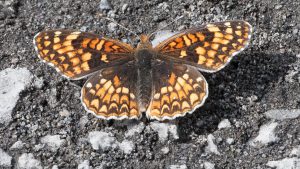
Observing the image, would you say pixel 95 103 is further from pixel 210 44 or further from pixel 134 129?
pixel 210 44

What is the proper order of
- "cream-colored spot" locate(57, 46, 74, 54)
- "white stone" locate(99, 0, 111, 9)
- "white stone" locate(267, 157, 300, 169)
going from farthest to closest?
1. "white stone" locate(99, 0, 111, 9)
2. "cream-colored spot" locate(57, 46, 74, 54)
3. "white stone" locate(267, 157, 300, 169)

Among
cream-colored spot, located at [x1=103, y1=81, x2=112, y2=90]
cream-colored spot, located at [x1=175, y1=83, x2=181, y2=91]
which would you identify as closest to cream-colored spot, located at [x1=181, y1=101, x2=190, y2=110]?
cream-colored spot, located at [x1=175, y1=83, x2=181, y2=91]

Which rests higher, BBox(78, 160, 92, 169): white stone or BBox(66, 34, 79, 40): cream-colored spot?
BBox(66, 34, 79, 40): cream-colored spot

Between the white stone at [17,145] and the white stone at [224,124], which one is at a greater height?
the white stone at [224,124]

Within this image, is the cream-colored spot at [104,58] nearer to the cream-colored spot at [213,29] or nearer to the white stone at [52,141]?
the white stone at [52,141]

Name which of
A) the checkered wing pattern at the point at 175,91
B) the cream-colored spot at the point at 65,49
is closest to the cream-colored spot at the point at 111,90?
the checkered wing pattern at the point at 175,91

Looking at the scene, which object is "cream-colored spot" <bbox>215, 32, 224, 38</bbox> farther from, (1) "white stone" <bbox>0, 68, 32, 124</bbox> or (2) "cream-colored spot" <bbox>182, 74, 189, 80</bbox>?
(1) "white stone" <bbox>0, 68, 32, 124</bbox>

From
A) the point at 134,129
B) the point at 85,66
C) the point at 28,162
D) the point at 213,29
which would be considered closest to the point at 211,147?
the point at 134,129

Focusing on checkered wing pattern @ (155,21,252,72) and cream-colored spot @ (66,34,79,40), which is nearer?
checkered wing pattern @ (155,21,252,72)
